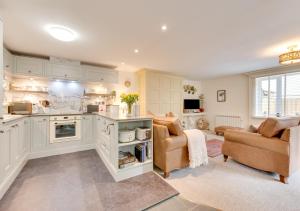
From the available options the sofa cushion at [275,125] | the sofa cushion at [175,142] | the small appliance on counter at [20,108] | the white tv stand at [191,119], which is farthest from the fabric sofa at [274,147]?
the small appliance on counter at [20,108]

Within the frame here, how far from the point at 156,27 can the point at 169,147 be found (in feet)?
6.63

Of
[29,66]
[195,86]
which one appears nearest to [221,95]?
[195,86]

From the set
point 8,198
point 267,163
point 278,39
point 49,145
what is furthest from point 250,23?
point 49,145

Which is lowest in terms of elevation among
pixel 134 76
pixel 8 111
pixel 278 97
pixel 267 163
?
pixel 267 163

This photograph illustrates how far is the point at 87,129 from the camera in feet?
12.5

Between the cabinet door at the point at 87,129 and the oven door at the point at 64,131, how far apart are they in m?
0.12

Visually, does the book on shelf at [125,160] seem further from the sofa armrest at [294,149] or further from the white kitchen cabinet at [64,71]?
the white kitchen cabinet at [64,71]

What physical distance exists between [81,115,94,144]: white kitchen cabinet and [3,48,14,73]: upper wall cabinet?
6.13 feet

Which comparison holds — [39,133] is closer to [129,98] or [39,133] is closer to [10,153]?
[10,153]

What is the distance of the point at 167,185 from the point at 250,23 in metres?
2.81

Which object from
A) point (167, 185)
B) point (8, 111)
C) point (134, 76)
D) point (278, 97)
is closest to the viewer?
point (167, 185)

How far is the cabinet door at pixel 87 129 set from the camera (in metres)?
3.74

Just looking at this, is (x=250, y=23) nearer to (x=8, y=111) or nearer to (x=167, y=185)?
(x=167, y=185)

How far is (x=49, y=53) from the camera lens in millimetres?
3455
